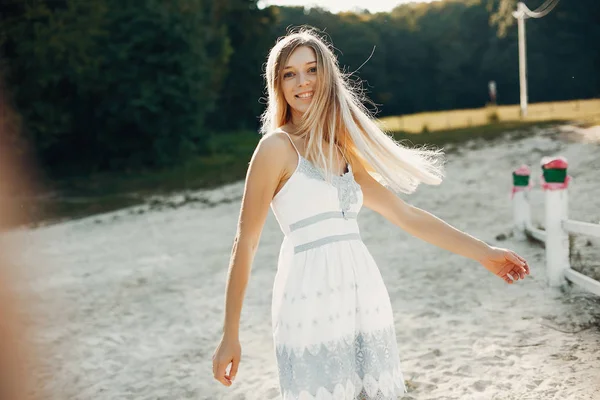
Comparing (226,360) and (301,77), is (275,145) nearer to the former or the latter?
(301,77)

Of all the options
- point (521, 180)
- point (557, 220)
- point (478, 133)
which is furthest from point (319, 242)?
point (478, 133)

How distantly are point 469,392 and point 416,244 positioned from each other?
5.27 meters

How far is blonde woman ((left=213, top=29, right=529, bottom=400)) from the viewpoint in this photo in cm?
213

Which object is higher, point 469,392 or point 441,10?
point 441,10

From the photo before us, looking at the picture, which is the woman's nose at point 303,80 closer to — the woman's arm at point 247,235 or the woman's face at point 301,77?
the woman's face at point 301,77

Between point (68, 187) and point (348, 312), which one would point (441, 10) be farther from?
point (348, 312)

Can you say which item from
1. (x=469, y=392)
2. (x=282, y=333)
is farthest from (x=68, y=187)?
(x=282, y=333)

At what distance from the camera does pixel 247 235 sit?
83.8 inches

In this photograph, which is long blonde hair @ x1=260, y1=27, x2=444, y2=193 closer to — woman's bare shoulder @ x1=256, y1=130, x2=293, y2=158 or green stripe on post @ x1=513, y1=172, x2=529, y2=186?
woman's bare shoulder @ x1=256, y1=130, x2=293, y2=158

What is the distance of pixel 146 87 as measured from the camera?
22.3 m

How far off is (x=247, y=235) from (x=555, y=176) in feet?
15.1

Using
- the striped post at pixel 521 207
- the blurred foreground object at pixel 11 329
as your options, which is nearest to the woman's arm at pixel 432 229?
the blurred foreground object at pixel 11 329

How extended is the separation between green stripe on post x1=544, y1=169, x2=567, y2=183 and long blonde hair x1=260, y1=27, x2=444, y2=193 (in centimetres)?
401

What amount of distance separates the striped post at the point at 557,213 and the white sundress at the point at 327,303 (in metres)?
4.27
